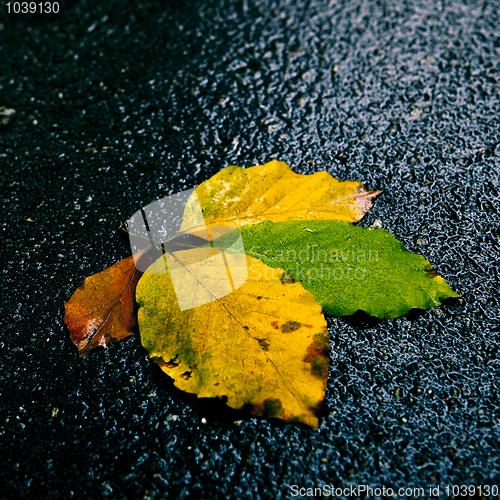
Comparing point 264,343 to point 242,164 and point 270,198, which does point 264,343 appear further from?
point 242,164

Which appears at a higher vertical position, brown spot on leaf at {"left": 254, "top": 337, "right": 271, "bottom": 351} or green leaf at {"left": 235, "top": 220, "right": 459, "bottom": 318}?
green leaf at {"left": 235, "top": 220, "right": 459, "bottom": 318}

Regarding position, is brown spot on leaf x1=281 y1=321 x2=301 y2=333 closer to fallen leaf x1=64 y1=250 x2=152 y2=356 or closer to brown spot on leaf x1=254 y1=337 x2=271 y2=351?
brown spot on leaf x1=254 y1=337 x2=271 y2=351

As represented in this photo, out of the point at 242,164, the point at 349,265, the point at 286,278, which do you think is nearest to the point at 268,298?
the point at 286,278

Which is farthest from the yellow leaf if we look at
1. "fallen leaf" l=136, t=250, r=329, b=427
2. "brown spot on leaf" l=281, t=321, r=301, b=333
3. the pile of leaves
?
"brown spot on leaf" l=281, t=321, r=301, b=333

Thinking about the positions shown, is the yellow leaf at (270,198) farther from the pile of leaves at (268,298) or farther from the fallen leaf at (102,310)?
the fallen leaf at (102,310)

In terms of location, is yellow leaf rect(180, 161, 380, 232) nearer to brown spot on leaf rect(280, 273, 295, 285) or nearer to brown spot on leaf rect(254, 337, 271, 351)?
brown spot on leaf rect(280, 273, 295, 285)

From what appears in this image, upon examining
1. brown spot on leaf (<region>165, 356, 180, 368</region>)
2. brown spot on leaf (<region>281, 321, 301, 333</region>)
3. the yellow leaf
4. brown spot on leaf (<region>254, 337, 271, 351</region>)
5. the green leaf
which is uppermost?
the yellow leaf

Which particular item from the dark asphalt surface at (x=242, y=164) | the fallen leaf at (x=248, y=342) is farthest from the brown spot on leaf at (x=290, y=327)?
the dark asphalt surface at (x=242, y=164)

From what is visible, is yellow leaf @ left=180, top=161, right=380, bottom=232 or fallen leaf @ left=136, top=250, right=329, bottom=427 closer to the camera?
fallen leaf @ left=136, top=250, right=329, bottom=427
